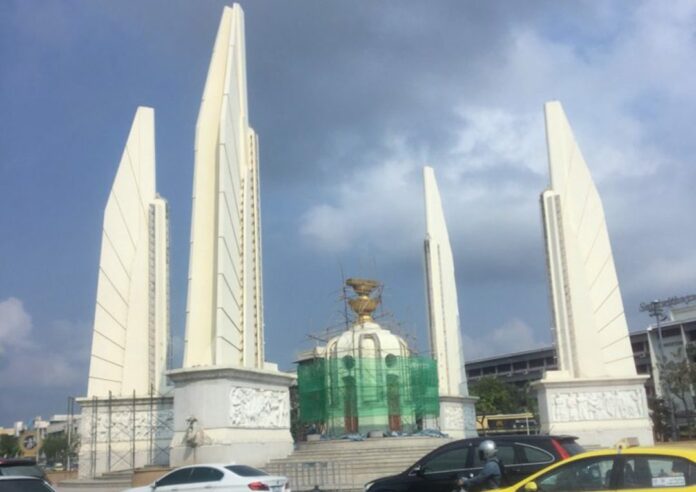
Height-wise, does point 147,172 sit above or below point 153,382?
above

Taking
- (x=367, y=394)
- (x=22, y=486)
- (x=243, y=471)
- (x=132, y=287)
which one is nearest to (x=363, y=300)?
(x=367, y=394)

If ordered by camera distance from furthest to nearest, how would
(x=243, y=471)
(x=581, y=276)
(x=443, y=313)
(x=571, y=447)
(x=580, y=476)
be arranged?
(x=443, y=313)
(x=581, y=276)
(x=243, y=471)
(x=571, y=447)
(x=580, y=476)

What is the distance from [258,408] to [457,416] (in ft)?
57.4

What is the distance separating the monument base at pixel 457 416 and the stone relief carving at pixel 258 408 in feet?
44.8

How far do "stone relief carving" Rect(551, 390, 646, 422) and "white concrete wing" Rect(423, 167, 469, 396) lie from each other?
11395 millimetres

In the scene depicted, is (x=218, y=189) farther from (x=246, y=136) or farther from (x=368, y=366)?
(x=368, y=366)

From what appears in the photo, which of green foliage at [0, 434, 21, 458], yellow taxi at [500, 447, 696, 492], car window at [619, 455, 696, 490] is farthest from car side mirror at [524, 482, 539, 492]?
green foliage at [0, 434, 21, 458]

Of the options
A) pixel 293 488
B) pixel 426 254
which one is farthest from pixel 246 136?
pixel 426 254

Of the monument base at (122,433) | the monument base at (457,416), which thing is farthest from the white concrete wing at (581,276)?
the monument base at (122,433)

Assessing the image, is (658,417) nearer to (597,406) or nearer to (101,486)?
(597,406)

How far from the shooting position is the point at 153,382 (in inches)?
1052

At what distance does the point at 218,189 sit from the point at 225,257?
2046 mm

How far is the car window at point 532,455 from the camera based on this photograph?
9.81 m

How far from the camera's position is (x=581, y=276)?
26000mm
